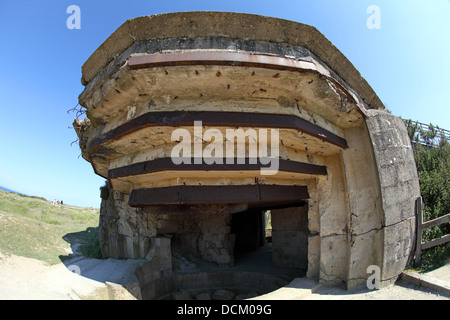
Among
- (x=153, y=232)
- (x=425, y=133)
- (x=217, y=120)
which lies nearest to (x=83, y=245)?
(x=153, y=232)

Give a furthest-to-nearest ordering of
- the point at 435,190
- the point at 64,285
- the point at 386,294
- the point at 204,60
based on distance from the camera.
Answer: the point at 435,190 → the point at 386,294 → the point at 64,285 → the point at 204,60

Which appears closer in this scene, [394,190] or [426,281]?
[426,281]

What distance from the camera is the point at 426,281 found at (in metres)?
3.29

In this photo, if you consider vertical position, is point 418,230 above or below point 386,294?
above

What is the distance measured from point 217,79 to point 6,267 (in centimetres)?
327

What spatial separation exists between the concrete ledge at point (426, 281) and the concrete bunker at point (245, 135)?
0.48ft

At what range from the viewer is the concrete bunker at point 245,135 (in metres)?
2.88

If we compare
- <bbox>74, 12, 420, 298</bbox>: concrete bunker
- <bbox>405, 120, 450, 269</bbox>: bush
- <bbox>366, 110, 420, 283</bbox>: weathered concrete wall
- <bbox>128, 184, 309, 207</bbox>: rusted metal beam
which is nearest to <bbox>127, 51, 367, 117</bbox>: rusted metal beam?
<bbox>74, 12, 420, 298</bbox>: concrete bunker

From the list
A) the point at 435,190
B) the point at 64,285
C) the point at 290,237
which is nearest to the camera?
the point at 64,285

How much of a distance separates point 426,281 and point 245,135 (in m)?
3.07

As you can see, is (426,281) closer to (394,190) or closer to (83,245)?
(394,190)

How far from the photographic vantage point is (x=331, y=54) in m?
3.46
